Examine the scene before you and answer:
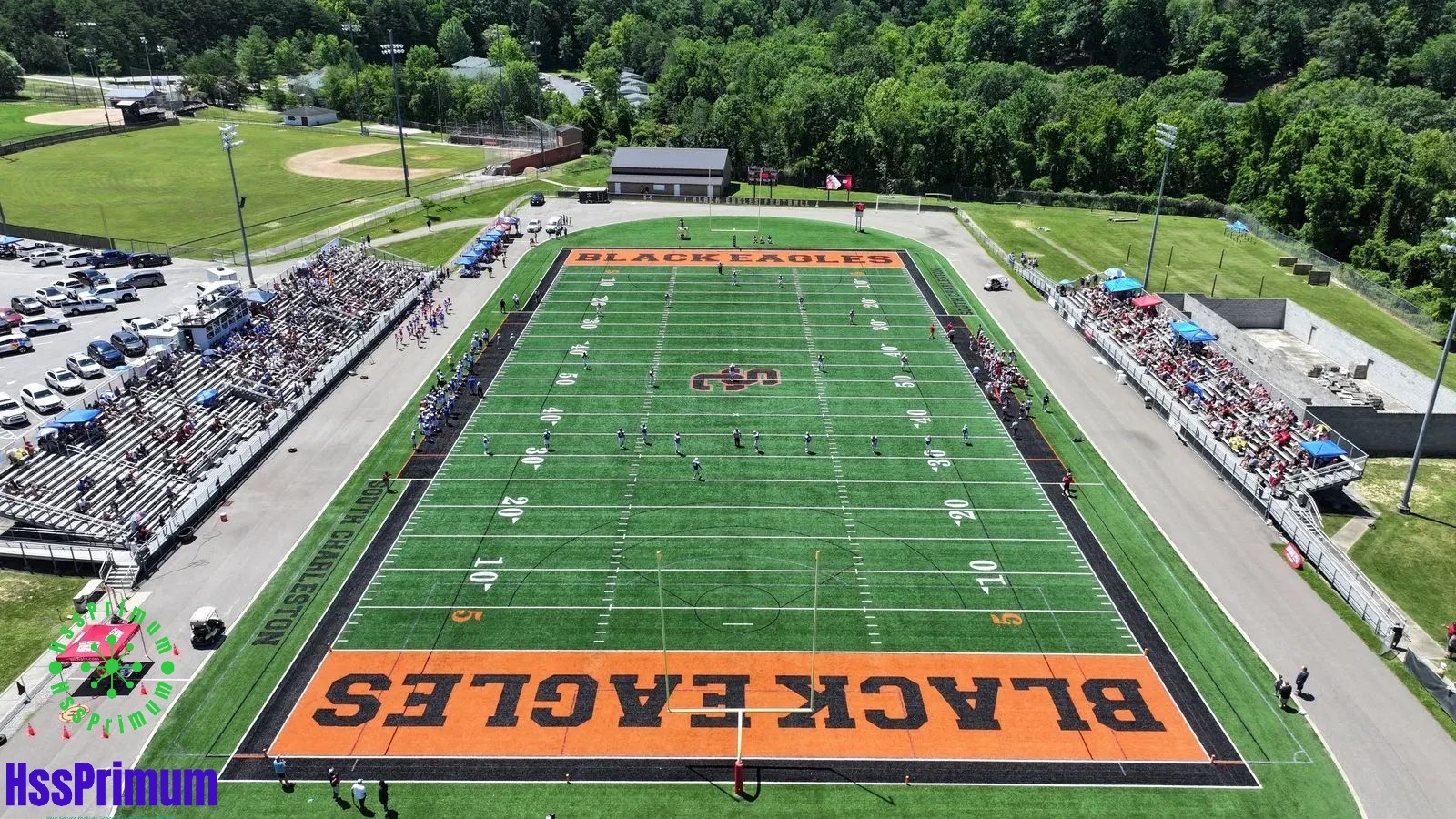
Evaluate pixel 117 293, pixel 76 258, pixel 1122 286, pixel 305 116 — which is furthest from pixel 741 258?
pixel 305 116

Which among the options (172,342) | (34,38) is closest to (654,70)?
(34,38)

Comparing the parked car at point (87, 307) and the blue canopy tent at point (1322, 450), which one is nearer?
the blue canopy tent at point (1322, 450)

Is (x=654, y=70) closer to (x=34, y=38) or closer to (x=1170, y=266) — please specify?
(x=34, y=38)

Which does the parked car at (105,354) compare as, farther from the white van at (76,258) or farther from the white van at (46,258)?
the white van at (46,258)

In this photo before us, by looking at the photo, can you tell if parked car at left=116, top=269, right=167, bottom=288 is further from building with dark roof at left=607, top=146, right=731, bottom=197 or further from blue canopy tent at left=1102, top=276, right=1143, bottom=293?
blue canopy tent at left=1102, top=276, right=1143, bottom=293

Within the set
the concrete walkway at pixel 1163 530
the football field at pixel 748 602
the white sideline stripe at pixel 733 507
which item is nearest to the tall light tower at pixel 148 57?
the concrete walkway at pixel 1163 530
